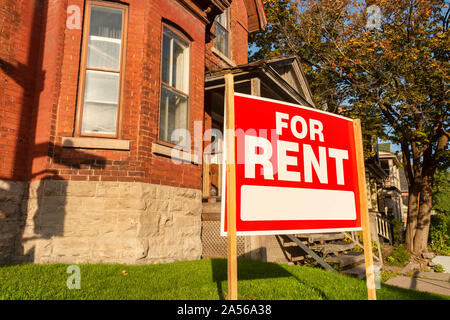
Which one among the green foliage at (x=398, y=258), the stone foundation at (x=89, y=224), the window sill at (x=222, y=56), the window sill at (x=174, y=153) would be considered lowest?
the green foliage at (x=398, y=258)

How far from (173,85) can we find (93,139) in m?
2.40

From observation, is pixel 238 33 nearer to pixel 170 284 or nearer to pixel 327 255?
pixel 327 255

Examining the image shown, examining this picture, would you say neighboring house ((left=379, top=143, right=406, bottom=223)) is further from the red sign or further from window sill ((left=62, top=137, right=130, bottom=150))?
the red sign

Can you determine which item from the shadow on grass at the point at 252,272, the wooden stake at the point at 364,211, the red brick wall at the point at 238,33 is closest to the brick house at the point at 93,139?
the shadow on grass at the point at 252,272

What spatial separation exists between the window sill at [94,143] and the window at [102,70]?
Result: 21 centimetres

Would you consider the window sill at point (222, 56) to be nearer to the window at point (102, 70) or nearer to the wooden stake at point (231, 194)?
the window at point (102, 70)

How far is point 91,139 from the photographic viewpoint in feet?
19.0

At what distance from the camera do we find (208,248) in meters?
7.52

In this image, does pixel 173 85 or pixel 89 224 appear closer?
pixel 89 224

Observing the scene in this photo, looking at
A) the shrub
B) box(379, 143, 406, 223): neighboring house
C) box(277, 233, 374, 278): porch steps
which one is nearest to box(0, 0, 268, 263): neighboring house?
box(277, 233, 374, 278): porch steps

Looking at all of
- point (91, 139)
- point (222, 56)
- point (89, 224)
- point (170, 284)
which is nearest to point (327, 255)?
point (170, 284)

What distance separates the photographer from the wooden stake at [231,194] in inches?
95.7
